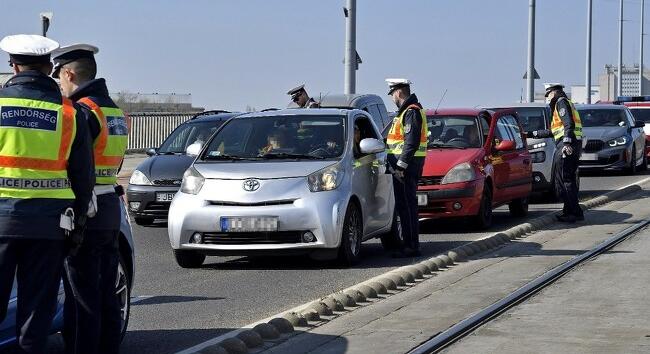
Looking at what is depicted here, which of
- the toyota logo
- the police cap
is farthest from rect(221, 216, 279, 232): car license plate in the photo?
the police cap

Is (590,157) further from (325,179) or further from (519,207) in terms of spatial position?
(325,179)

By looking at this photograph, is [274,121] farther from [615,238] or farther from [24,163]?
[24,163]

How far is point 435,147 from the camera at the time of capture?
59.1ft

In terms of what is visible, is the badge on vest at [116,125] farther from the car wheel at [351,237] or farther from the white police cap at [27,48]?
the car wheel at [351,237]

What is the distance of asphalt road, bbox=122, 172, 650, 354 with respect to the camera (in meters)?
9.48

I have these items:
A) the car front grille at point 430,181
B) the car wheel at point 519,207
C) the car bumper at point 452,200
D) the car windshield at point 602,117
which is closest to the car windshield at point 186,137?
the car front grille at point 430,181

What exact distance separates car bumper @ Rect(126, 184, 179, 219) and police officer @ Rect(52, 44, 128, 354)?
32.8 ft

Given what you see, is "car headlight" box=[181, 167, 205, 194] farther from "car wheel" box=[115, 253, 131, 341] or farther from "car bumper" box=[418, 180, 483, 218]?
"car wheel" box=[115, 253, 131, 341]

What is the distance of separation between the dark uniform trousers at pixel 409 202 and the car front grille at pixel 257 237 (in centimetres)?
172

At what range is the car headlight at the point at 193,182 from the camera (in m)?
13.1

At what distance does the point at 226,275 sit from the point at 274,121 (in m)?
1.99

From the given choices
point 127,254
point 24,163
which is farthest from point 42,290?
point 127,254

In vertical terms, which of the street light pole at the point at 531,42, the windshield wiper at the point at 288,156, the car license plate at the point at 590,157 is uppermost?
the street light pole at the point at 531,42

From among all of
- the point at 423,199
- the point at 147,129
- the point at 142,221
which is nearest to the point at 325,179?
the point at 423,199
